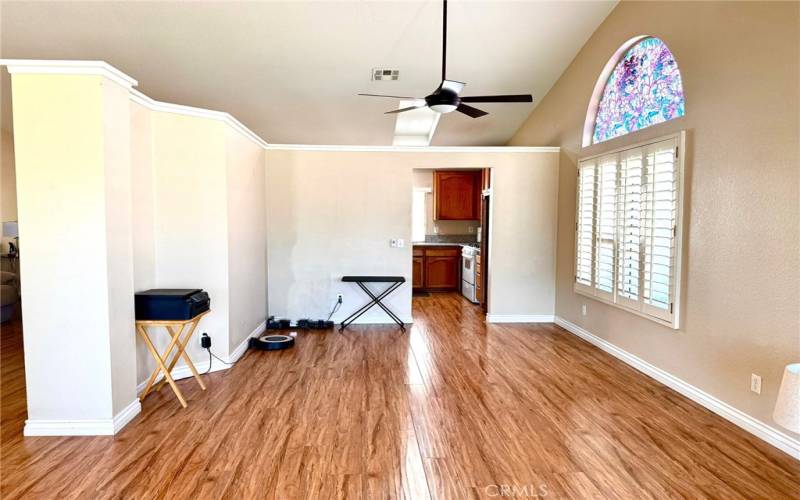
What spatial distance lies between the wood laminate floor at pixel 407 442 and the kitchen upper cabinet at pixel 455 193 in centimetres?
408

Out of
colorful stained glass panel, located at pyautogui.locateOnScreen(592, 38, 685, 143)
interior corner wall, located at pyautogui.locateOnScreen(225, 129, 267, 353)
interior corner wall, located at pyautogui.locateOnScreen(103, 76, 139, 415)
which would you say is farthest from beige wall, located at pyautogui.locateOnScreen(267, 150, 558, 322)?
interior corner wall, located at pyautogui.locateOnScreen(103, 76, 139, 415)

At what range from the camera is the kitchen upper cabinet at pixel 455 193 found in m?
7.20

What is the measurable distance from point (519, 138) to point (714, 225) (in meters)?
3.87

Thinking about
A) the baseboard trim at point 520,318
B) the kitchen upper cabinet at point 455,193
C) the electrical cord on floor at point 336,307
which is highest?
the kitchen upper cabinet at point 455,193

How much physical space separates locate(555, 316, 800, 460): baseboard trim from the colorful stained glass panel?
2.16 metres

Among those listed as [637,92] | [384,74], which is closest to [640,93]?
[637,92]

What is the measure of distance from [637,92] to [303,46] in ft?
11.2

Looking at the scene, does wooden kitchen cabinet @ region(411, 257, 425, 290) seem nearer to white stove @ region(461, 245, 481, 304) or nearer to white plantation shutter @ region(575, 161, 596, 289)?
white stove @ region(461, 245, 481, 304)

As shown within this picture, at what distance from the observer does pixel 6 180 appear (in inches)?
232

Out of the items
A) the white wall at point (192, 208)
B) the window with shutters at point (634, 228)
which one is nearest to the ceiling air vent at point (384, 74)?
the white wall at point (192, 208)

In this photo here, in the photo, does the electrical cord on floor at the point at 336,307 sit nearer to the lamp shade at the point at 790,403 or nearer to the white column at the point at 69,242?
the white column at the point at 69,242

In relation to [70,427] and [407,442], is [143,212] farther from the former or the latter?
[407,442]

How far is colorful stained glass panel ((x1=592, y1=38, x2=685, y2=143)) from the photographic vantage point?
324 cm

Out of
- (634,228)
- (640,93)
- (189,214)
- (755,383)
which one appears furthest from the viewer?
(640,93)
